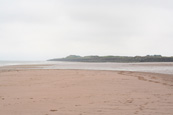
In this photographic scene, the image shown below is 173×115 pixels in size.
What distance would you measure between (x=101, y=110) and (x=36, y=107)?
209 centimetres

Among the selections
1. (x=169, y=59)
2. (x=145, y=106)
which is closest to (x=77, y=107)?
(x=145, y=106)

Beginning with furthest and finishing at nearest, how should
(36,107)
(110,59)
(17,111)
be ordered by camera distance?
(110,59)
(36,107)
(17,111)

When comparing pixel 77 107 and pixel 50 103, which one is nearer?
pixel 77 107

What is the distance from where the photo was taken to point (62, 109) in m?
5.46

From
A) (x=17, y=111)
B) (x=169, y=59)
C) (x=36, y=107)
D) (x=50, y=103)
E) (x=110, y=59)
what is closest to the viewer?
(x=17, y=111)

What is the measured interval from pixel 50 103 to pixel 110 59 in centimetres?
8741

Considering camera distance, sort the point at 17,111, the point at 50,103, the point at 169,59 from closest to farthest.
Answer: the point at 17,111
the point at 50,103
the point at 169,59

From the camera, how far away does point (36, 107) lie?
5695mm

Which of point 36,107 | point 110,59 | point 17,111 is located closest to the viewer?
point 17,111

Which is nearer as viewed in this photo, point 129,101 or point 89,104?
point 89,104

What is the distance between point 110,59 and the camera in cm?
9250

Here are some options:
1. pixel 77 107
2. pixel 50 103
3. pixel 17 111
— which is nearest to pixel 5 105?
pixel 17 111

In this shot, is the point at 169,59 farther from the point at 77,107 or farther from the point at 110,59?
the point at 77,107

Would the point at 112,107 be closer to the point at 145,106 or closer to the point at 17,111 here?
the point at 145,106
